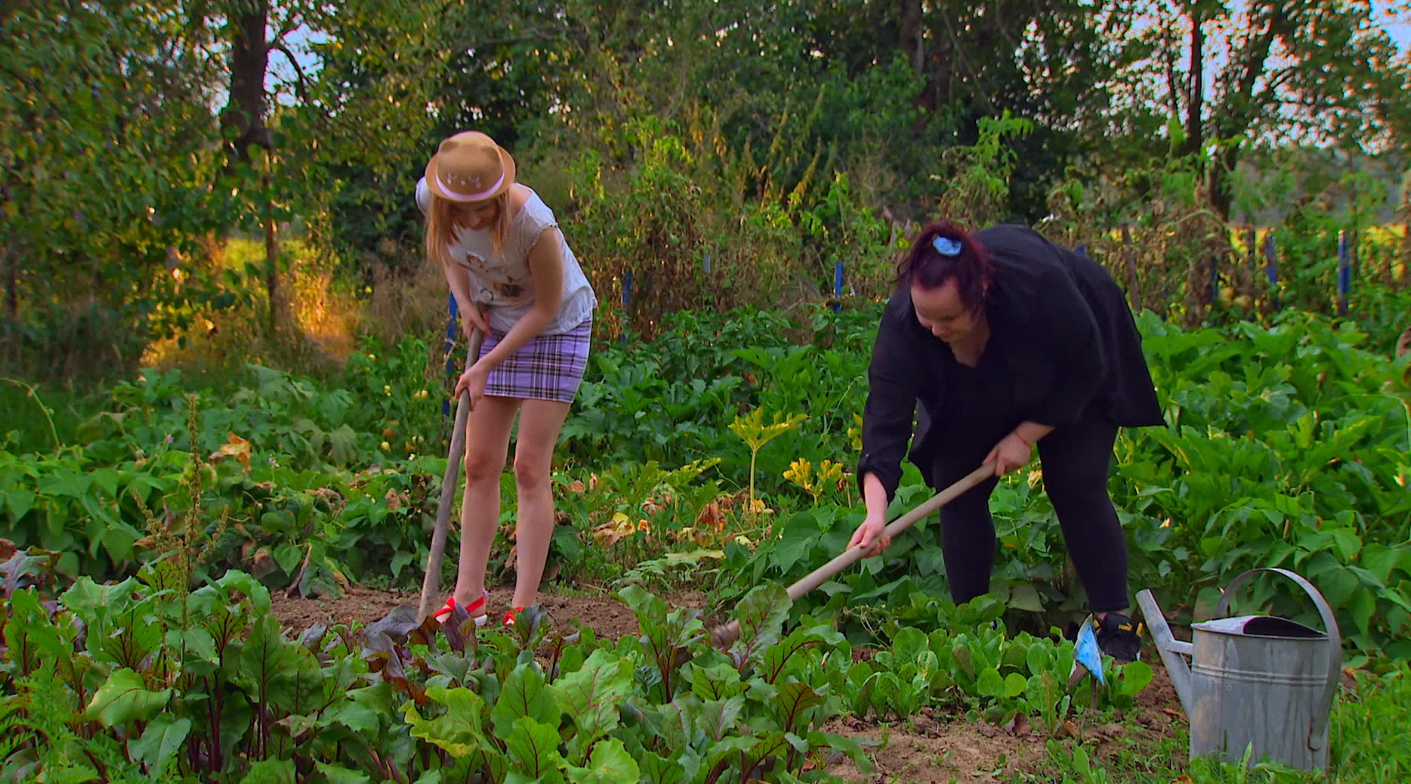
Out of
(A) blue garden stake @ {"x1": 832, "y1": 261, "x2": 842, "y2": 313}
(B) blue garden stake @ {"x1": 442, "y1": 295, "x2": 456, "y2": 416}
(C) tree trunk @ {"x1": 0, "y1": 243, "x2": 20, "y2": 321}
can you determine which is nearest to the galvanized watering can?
(B) blue garden stake @ {"x1": 442, "y1": 295, "x2": 456, "y2": 416}

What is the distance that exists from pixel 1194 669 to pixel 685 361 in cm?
425

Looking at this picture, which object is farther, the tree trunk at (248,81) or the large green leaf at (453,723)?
the tree trunk at (248,81)

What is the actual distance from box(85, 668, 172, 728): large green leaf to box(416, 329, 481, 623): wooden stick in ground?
1.43m

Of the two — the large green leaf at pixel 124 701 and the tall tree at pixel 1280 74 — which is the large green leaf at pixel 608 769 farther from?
the tall tree at pixel 1280 74

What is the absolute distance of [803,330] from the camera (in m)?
7.60

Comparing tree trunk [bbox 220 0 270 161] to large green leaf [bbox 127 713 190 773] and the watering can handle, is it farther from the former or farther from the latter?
the watering can handle

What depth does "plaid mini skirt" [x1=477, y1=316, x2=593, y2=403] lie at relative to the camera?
3.31 m

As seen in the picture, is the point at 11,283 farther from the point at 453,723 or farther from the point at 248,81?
the point at 453,723

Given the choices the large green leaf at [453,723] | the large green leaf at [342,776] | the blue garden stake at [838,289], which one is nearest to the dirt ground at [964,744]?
the large green leaf at [453,723]

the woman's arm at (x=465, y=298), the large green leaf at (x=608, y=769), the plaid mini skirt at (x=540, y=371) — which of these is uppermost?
the woman's arm at (x=465, y=298)

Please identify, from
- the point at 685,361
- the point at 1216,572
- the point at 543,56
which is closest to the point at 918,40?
the point at 543,56

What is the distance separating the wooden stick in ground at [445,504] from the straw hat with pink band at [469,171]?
0.56 metres

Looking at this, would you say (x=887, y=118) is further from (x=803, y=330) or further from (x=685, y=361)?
(x=685, y=361)

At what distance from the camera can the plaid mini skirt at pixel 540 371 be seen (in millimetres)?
3309
